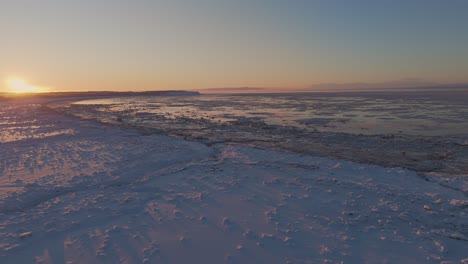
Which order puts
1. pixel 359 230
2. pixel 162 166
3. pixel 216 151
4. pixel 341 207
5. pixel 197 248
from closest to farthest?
pixel 197 248 < pixel 359 230 < pixel 341 207 < pixel 162 166 < pixel 216 151

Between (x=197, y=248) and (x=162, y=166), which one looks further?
(x=162, y=166)

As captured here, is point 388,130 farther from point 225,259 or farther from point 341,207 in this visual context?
point 225,259

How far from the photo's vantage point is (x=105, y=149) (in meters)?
14.4

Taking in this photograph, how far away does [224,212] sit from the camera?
7.52 m

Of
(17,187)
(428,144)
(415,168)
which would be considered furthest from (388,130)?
(17,187)

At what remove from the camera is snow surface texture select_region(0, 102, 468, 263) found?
5793mm

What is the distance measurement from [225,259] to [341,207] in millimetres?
3462

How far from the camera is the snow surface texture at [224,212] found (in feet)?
19.0

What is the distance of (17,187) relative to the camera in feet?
30.5

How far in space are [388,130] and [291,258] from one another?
15021 mm

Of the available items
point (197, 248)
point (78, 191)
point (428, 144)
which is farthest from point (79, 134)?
point (428, 144)

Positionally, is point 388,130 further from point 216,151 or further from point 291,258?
point 291,258

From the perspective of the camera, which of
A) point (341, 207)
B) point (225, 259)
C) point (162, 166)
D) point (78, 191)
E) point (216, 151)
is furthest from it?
point (216, 151)

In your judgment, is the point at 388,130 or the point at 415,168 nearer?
the point at 415,168
